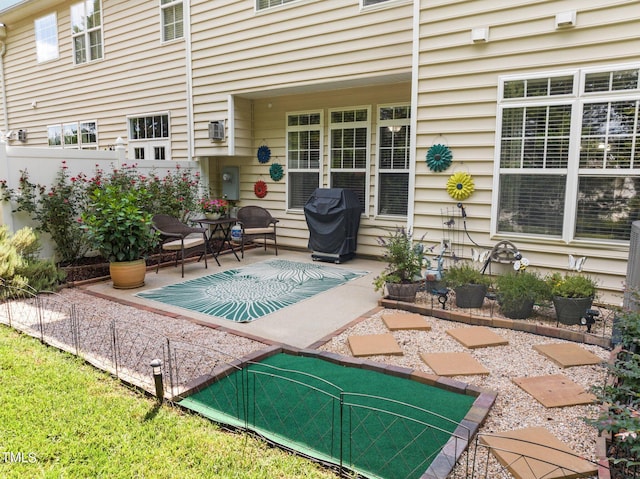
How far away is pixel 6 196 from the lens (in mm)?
6047

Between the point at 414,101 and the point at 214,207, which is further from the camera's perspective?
the point at 214,207

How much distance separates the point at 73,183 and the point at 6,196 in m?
0.89

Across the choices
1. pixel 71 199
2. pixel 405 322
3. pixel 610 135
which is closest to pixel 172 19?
pixel 71 199

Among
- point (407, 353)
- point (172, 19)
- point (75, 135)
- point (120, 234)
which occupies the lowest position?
point (407, 353)

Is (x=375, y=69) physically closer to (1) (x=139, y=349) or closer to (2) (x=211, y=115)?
(2) (x=211, y=115)

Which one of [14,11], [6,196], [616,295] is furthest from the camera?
[14,11]

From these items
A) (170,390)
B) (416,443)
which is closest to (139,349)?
(170,390)

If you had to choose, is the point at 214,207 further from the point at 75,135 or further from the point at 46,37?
the point at 46,37

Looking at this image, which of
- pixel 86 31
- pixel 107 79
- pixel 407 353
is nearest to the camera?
pixel 407 353

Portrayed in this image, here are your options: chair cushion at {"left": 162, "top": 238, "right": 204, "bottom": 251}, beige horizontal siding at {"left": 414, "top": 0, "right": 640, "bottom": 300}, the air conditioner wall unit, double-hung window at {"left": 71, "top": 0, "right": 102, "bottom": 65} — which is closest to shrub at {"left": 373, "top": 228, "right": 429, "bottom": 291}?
beige horizontal siding at {"left": 414, "top": 0, "right": 640, "bottom": 300}

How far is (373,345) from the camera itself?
12.5ft

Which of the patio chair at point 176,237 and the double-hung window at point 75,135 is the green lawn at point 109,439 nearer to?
the patio chair at point 176,237

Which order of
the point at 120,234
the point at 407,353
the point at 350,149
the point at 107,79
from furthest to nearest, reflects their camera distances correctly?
the point at 107,79 < the point at 350,149 < the point at 120,234 < the point at 407,353

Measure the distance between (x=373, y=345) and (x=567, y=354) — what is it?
61.8 inches
